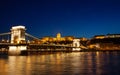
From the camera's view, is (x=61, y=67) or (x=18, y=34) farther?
(x=18, y=34)

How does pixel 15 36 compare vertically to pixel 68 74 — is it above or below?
above

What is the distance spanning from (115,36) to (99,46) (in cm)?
1069

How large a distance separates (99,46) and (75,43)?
1417 cm

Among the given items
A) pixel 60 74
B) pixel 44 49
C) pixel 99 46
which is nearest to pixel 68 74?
pixel 60 74

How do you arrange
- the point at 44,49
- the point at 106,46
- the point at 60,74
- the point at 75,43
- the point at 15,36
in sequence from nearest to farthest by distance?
1. the point at 60,74
2. the point at 15,36
3. the point at 44,49
4. the point at 75,43
5. the point at 106,46

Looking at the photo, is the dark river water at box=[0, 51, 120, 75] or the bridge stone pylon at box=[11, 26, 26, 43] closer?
the dark river water at box=[0, 51, 120, 75]

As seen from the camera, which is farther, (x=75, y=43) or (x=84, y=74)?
(x=75, y=43)

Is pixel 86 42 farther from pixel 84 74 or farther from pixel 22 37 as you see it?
pixel 84 74

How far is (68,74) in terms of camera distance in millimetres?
18391

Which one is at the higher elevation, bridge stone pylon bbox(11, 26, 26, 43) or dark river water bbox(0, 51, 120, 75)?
bridge stone pylon bbox(11, 26, 26, 43)

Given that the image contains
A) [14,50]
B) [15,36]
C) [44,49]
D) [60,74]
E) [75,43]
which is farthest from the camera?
[75,43]

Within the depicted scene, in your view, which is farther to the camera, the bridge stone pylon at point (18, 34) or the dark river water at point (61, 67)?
the bridge stone pylon at point (18, 34)

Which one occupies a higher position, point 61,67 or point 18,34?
point 18,34

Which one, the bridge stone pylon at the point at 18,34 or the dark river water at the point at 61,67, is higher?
the bridge stone pylon at the point at 18,34
